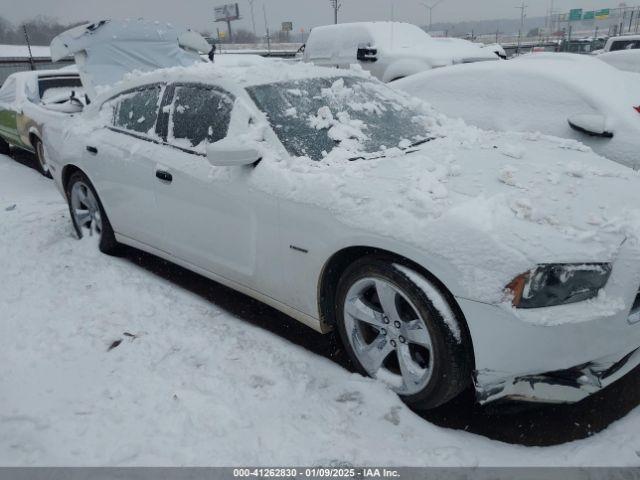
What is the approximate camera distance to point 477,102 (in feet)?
16.6

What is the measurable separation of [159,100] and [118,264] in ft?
4.55

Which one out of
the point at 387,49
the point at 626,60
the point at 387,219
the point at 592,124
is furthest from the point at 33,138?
the point at 626,60

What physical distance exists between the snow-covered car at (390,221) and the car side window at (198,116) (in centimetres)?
1

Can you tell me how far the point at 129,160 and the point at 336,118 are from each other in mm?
1579

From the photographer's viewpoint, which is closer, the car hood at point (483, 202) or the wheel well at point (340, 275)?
the car hood at point (483, 202)

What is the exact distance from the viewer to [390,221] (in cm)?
229

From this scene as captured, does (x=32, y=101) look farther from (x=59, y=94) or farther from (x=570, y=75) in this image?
(x=570, y=75)

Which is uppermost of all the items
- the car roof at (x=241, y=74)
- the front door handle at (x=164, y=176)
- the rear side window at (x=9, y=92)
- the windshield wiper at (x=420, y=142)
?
the car roof at (x=241, y=74)

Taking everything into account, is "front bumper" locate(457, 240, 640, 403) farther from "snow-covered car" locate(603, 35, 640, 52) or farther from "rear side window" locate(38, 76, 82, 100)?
"snow-covered car" locate(603, 35, 640, 52)

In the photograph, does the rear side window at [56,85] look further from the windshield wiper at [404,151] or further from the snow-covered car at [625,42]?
the snow-covered car at [625,42]

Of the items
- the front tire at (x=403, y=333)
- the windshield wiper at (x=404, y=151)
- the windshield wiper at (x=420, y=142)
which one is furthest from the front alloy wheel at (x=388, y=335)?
the windshield wiper at (x=420, y=142)

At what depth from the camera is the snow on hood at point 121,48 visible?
640 centimetres

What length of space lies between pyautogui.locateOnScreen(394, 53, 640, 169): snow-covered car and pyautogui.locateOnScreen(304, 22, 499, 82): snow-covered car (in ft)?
11.2

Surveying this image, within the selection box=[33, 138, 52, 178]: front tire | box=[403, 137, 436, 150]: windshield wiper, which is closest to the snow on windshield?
box=[33, 138, 52, 178]: front tire
